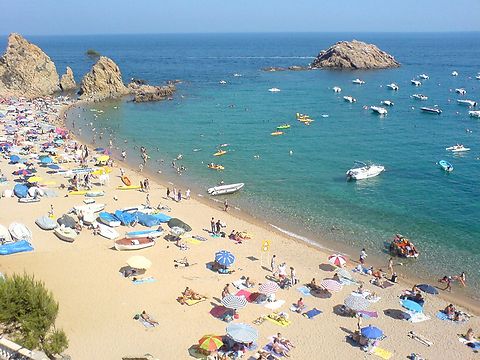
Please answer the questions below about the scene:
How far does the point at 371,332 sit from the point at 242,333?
5.57m

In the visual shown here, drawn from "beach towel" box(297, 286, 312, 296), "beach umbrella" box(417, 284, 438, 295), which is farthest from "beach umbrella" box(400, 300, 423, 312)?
"beach towel" box(297, 286, 312, 296)

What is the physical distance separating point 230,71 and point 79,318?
383 ft

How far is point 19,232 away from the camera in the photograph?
2816cm

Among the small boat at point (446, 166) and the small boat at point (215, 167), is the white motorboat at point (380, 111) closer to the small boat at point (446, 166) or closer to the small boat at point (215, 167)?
the small boat at point (446, 166)

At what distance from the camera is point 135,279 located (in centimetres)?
2470

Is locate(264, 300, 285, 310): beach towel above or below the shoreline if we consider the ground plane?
above

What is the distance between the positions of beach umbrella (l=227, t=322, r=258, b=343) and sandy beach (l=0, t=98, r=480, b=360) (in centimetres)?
87

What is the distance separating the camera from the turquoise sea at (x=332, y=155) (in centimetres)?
3350

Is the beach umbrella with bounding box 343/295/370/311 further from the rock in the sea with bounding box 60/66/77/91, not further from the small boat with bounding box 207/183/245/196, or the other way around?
the rock in the sea with bounding box 60/66/77/91

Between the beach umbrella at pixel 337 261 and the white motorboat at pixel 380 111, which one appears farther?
the white motorboat at pixel 380 111

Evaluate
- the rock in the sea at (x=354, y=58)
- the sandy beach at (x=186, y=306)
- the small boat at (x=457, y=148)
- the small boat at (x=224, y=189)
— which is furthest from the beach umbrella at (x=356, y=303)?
the rock in the sea at (x=354, y=58)

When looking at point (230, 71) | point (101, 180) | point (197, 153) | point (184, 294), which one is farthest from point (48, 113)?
point (230, 71)

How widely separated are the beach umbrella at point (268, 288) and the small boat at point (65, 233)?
12682 mm

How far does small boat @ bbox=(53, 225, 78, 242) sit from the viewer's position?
2888 cm
